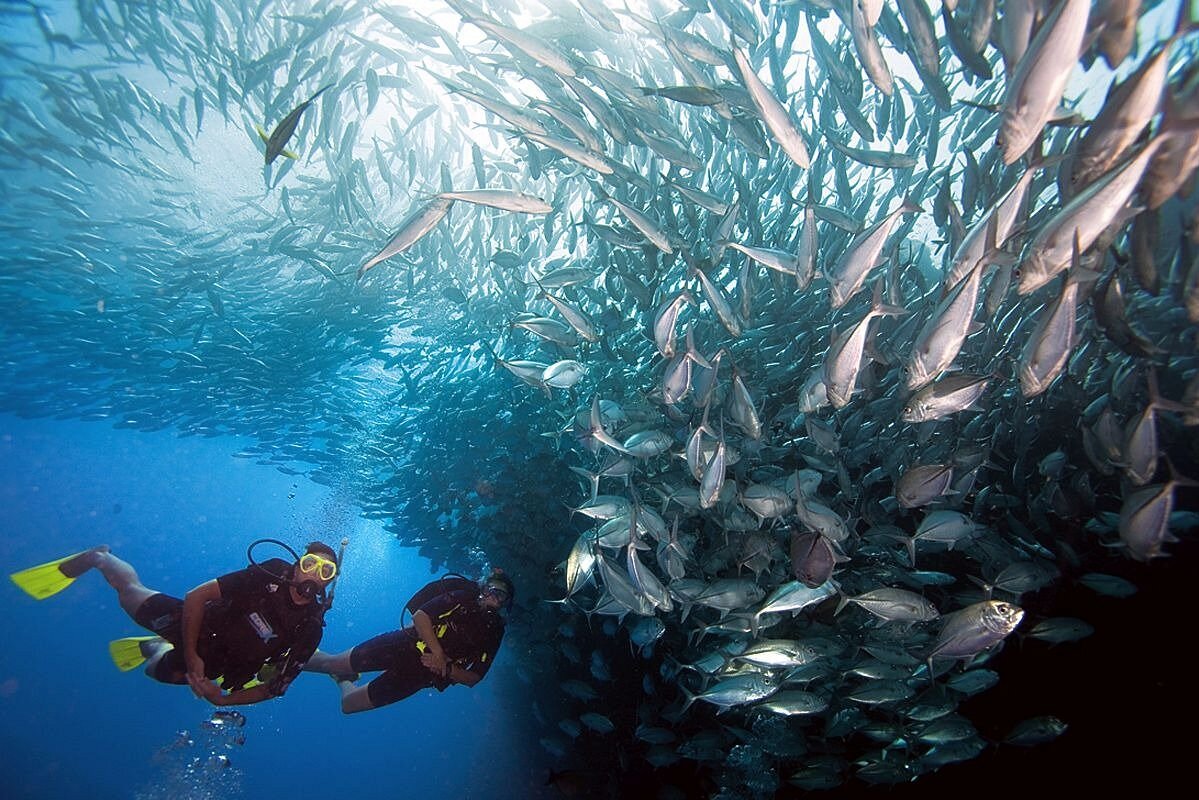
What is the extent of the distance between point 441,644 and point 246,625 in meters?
2.30

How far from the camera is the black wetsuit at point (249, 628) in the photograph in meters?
5.48

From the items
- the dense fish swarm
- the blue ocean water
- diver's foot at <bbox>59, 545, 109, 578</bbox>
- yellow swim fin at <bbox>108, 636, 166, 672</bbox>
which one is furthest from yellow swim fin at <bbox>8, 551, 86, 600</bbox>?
the blue ocean water

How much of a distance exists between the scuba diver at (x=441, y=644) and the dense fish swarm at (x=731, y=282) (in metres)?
1.86

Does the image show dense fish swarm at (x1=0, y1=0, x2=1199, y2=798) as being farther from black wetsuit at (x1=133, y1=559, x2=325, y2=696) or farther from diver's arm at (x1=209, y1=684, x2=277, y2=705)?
diver's arm at (x1=209, y1=684, x2=277, y2=705)

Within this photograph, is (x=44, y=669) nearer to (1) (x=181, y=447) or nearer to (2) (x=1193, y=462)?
(1) (x=181, y=447)

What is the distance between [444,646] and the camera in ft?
21.7

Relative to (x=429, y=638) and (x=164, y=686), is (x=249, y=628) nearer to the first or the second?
(x=429, y=638)

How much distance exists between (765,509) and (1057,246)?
8.50 feet

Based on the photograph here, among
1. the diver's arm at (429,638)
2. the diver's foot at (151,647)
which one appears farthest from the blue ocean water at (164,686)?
the diver's foot at (151,647)

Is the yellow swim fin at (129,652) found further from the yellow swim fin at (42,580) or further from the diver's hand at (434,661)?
the diver's hand at (434,661)

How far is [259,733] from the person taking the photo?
225 feet

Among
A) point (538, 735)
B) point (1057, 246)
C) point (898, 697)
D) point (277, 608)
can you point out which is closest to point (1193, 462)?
point (898, 697)

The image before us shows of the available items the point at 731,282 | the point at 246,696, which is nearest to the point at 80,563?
the point at 246,696

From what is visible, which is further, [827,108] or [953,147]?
[953,147]
